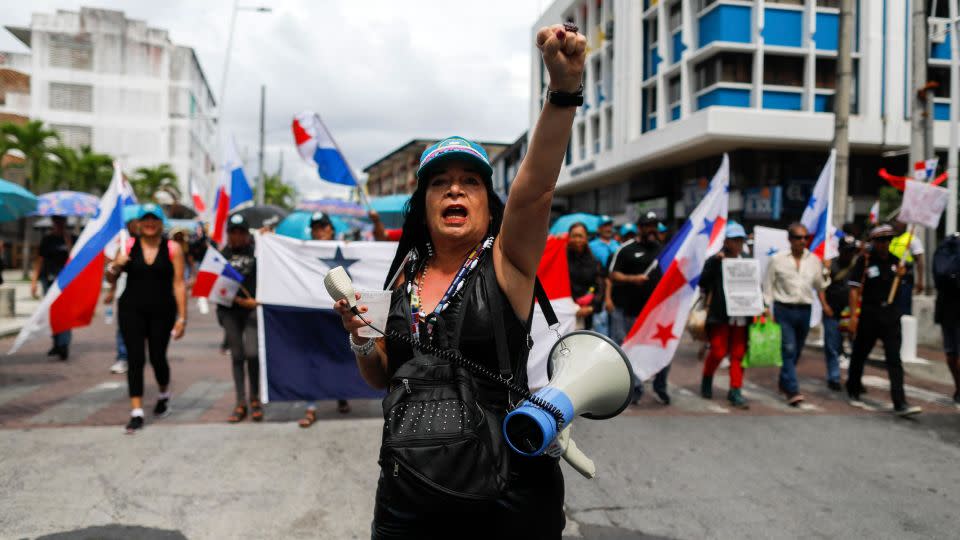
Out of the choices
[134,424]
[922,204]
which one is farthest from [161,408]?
[922,204]

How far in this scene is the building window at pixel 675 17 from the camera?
88.0ft

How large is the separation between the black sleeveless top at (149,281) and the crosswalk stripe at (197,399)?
1082mm

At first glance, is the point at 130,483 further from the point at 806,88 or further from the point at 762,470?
the point at 806,88

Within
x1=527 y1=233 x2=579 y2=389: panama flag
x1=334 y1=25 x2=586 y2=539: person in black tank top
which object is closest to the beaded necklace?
x1=334 y1=25 x2=586 y2=539: person in black tank top

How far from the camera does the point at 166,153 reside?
5194 centimetres

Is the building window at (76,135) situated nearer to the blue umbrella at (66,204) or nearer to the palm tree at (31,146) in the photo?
the palm tree at (31,146)

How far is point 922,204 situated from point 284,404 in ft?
24.5

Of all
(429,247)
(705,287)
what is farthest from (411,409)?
(705,287)

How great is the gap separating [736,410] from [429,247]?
570 centimetres

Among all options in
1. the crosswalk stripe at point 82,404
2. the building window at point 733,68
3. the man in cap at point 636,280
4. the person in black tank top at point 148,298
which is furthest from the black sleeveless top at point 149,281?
the building window at point 733,68

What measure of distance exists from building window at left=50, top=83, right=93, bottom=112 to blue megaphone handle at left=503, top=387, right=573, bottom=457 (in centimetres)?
5567

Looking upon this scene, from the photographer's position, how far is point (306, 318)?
6.57 meters

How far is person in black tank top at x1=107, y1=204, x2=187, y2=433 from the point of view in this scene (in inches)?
235

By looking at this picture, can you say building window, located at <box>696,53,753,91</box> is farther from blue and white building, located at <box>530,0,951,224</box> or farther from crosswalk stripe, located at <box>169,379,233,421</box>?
crosswalk stripe, located at <box>169,379,233,421</box>
